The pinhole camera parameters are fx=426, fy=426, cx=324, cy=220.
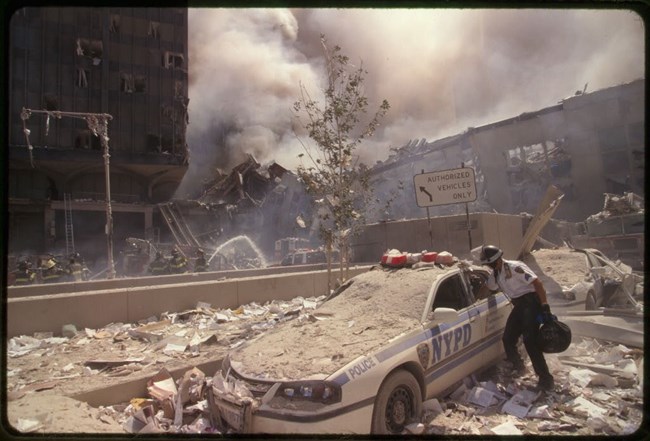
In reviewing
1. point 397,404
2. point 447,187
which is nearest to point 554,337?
point 397,404

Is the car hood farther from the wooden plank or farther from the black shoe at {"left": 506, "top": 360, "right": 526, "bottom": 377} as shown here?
the wooden plank

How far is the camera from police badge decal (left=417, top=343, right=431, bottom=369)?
411 centimetres

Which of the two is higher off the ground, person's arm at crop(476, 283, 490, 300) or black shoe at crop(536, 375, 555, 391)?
person's arm at crop(476, 283, 490, 300)

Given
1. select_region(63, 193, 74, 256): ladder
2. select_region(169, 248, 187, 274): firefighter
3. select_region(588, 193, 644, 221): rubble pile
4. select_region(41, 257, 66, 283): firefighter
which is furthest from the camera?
select_region(63, 193, 74, 256): ladder

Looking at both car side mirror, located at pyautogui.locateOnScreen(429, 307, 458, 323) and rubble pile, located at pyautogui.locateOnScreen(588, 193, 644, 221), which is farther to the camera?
rubble pile, located at pyautogui.locateOnScreen(588, 193, 644, 221)

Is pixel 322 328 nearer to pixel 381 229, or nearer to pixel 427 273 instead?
pixel 427 273

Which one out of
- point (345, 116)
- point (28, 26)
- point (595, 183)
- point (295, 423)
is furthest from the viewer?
point (28, 26)

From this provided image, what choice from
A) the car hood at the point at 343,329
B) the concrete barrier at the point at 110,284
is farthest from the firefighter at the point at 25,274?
the car hood at the point at 343,329

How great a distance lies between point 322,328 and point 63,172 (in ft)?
114

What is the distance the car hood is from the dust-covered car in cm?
1

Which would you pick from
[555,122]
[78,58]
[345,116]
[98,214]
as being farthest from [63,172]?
[555,122]

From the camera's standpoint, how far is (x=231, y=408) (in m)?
3.69

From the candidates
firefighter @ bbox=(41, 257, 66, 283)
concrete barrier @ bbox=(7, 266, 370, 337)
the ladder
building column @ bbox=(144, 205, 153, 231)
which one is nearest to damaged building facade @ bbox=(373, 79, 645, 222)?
building column @ bbox=(144, 205, 153, 231)

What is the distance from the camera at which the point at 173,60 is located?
36.6m
